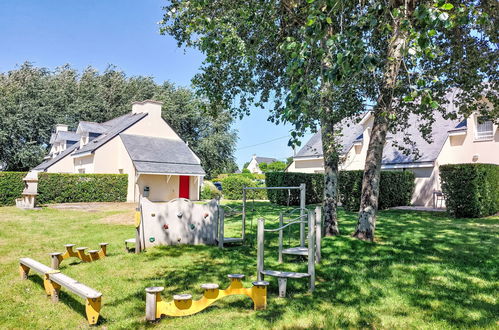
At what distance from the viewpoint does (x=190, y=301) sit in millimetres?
4633

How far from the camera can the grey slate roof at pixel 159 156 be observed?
84.3 feet

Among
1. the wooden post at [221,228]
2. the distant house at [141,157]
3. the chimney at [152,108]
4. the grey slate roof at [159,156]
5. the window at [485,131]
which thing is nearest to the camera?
the wooden post at [221,228]

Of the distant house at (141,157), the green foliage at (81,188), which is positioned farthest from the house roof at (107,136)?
the green foliage at (81,188)

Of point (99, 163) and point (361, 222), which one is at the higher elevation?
point (99, 163)

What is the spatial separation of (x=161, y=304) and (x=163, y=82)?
42.8 meters

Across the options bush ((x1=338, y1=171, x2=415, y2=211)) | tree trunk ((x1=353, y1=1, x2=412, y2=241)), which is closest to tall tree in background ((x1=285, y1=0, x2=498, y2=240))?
tree trunk ((x1=353, y1=1, x2=412, y2=241))

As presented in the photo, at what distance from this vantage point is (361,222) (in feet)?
30.2

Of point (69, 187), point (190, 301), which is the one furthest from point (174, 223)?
point (69, 187)

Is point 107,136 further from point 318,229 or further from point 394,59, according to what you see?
point 394,59

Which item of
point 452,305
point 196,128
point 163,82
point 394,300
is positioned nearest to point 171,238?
point 394,300

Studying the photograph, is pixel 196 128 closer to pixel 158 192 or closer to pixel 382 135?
pixel 158 192

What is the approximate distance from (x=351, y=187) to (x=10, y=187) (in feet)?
65.0

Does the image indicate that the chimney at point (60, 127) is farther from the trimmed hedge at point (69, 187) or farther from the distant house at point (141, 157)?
the trimmed hedge at point (69, 187)

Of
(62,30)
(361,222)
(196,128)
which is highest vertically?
(62,30)
